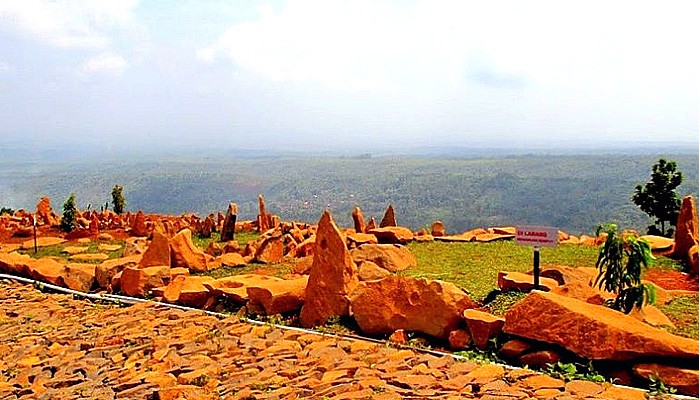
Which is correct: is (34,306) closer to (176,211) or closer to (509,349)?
(509,349)

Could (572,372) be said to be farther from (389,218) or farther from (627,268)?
(389,218)

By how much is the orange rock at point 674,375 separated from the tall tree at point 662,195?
1227cm

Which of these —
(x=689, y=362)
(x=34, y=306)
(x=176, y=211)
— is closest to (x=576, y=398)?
(x=689, y=362)

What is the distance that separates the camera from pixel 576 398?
16.5 ft

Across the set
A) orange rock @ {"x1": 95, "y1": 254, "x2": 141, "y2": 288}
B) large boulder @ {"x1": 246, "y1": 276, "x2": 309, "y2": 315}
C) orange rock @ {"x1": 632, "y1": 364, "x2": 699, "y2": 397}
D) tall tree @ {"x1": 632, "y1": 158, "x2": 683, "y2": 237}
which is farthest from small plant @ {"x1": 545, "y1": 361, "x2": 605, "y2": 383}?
tall tree @ {"x1": 632, "y1": 158, "x2": 683, "y2": 237}

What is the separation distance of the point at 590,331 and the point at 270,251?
7.75 metres

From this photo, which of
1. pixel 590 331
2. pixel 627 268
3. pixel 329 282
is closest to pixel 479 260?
pixel 329 282

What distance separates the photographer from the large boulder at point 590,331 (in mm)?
5398

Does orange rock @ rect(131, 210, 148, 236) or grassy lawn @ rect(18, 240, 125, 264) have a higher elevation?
orange rock @ rect(131, 210, 148, 236)

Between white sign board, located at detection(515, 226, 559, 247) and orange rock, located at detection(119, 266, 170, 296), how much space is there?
5803mm

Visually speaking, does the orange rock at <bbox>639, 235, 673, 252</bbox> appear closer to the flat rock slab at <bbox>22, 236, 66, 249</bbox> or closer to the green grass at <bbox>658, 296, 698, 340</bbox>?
the green grass at <bbox>658, 296, 698, 340</bbox>

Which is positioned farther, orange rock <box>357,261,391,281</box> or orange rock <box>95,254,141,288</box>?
orange rock <box>95,254,141,288</box>

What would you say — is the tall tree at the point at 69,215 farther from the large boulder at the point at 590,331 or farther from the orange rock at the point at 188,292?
the large boulder at the point at 590,331

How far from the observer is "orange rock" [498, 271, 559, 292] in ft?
26.5
